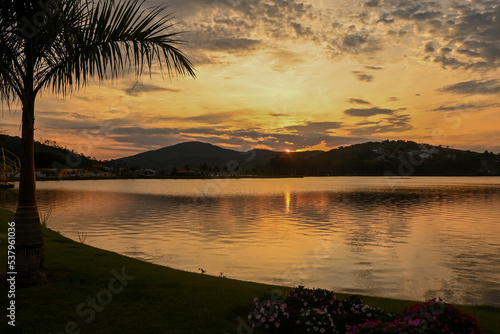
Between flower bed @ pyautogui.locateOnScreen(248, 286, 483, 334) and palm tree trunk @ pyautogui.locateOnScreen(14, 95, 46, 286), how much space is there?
22.2 ft

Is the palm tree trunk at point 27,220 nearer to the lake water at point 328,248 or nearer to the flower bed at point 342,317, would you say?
the flower bed at point 342,317

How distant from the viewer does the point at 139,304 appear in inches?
437

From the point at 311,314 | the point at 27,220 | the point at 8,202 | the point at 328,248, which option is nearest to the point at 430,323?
the point at 311,314

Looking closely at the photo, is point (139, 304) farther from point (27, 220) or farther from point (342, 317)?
point (342, 317)

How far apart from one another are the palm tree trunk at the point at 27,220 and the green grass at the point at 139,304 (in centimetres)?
56

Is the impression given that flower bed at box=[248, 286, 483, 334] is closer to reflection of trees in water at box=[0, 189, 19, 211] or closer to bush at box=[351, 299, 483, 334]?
bush at box=[351, 299, 483, 334]

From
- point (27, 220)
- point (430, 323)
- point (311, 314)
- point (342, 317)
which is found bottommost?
point (342, 317)

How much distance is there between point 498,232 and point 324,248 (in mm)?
20805

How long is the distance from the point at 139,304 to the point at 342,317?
5767 millimetres

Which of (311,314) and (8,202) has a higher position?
(311,314)

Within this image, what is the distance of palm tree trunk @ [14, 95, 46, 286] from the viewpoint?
11094mm

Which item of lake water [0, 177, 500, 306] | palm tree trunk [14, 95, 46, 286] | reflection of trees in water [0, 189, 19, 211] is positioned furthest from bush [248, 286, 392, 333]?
reflection of trees in water [0, 189, 19, 211]

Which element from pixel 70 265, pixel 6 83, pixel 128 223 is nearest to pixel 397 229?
pixel 128 223

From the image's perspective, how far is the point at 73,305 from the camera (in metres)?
10.6
